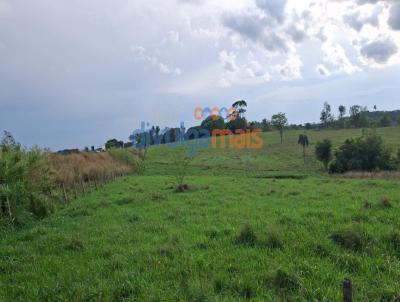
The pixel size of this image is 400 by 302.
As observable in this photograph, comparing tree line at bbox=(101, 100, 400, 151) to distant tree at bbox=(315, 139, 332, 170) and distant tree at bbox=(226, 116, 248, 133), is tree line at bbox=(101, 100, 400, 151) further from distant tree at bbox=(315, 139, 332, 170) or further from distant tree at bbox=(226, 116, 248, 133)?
distant tree at bbox=(315, 139, 332, 170)

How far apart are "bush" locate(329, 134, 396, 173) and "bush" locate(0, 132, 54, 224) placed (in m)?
33.6

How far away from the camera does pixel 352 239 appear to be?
21.1ft

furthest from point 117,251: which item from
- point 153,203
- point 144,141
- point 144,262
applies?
point 144,141

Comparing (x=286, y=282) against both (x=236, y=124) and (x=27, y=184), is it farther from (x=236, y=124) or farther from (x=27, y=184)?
(x=236, y=124)

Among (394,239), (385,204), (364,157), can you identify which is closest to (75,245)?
(394,239)

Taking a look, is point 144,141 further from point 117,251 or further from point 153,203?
point 117,251

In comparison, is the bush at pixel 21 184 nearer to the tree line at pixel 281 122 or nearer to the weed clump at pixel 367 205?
the weed clump at pixel 367 205

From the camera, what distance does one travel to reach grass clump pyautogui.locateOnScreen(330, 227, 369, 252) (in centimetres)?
633

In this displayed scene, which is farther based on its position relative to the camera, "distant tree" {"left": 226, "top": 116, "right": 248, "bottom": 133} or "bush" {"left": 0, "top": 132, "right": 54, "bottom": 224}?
"distant tree" {"left": 226, "top": 116, "right": 248, "bottom": 133}

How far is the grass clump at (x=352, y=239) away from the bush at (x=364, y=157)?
1282 inches

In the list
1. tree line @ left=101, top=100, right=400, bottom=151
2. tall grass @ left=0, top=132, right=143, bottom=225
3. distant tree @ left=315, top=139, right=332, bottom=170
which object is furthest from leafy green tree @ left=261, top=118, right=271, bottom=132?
tall grass @ left=0, top=132, right=143, bottom=225

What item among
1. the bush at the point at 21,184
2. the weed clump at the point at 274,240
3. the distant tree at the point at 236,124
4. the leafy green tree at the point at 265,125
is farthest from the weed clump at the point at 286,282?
the leafy green tree at the point at 265,125

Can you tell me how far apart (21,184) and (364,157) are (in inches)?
1450

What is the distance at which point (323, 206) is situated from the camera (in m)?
11.1
